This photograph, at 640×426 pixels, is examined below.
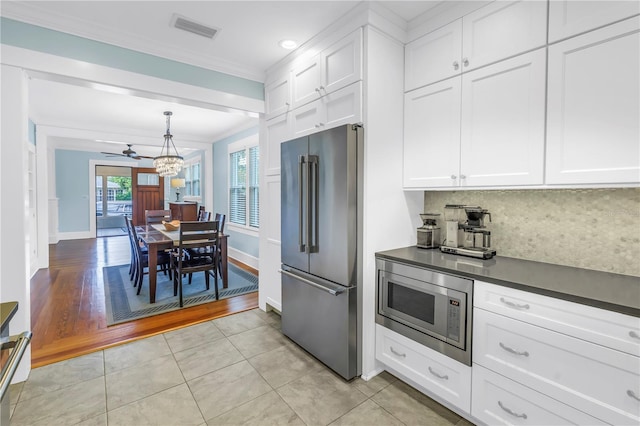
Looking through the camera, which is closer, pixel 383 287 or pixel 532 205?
pixel 532 205

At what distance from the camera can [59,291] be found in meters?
4.27

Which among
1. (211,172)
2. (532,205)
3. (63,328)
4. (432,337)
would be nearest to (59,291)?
(63,328)

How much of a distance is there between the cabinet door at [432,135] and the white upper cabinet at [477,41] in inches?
4.1

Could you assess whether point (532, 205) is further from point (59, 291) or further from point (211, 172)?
point (211, 172)

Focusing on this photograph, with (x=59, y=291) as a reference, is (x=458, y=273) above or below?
above


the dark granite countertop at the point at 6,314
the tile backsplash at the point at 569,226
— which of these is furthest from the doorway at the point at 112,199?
the tile backsplash at the point at 569,226

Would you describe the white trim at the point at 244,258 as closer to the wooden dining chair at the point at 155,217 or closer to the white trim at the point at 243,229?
the white trim at the point at 243,229

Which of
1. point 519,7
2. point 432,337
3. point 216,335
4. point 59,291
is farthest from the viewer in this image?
point 59,291

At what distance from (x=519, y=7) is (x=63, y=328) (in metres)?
4.63

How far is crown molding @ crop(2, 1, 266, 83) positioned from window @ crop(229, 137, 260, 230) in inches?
86.6

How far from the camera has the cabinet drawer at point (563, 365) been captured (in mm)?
1306

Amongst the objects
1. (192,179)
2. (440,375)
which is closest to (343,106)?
(440,375)

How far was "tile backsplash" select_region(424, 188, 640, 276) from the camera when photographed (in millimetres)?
1732

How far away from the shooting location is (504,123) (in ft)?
6.30
